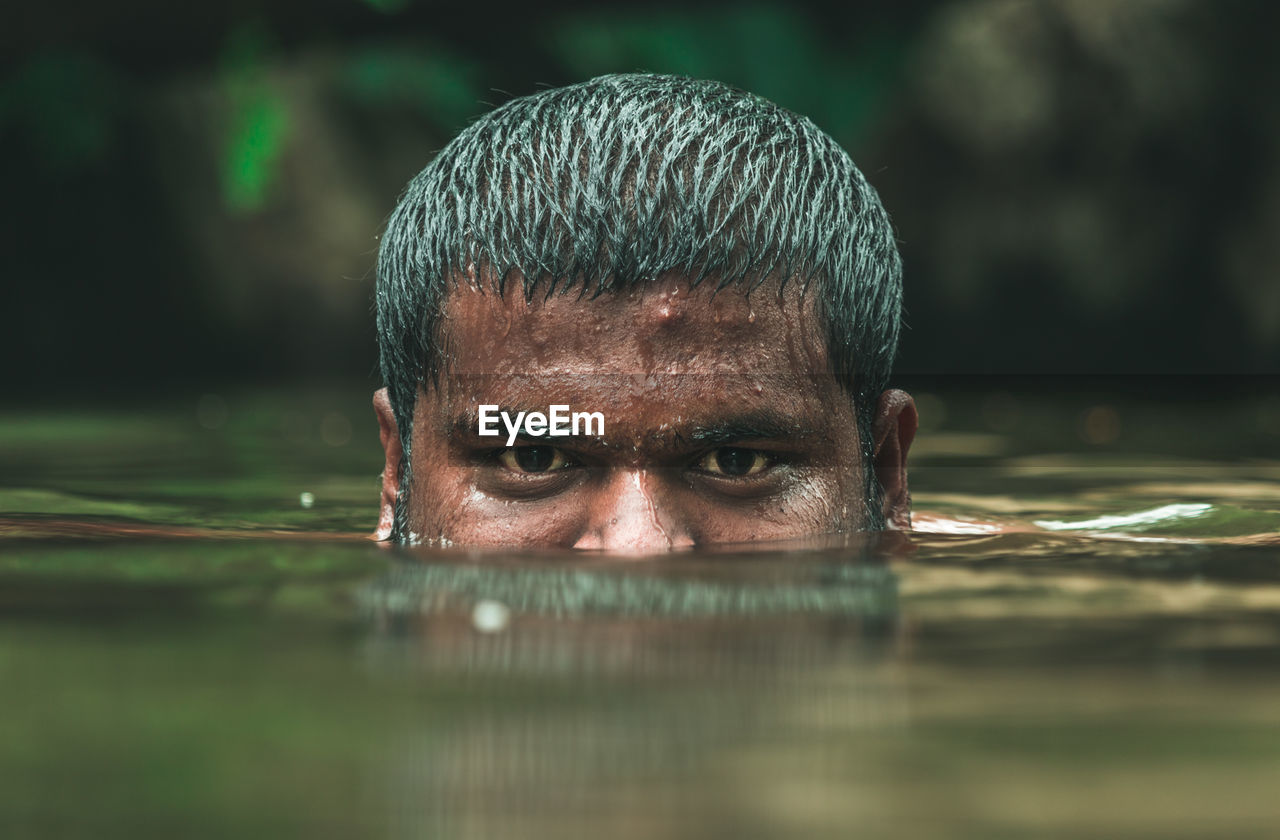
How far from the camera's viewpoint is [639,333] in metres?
2.45

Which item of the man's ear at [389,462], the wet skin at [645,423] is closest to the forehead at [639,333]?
the wet skin at [645,423]

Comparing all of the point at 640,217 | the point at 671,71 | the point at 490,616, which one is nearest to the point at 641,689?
the point at 490,616

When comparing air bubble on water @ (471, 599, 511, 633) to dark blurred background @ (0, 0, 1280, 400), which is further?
dark blurred background @ (0, 0, 1280, 400)

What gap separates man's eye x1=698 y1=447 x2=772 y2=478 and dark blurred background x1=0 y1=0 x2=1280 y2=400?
25.2ft

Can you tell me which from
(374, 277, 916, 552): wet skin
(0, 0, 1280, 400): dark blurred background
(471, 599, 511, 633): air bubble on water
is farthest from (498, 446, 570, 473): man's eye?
(0, 0, 1280, 400): dark blurred background

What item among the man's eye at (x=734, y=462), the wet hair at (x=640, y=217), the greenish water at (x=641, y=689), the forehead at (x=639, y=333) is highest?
the wet hair at (x=640, y=217)

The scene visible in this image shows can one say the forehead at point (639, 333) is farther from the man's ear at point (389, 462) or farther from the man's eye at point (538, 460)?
the man's ear at point (389, 462)

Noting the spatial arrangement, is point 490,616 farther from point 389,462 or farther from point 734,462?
point 389,462

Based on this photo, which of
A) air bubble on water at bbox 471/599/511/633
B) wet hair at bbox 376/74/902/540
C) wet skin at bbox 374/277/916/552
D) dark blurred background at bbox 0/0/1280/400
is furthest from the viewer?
dark blurred background at bbox 0/0/1280/400

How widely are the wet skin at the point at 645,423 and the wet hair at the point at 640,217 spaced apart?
60mm

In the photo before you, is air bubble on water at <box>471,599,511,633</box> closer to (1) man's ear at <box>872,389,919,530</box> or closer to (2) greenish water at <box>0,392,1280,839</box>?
(2) greenish water at <box>0,392,1280,839</box>

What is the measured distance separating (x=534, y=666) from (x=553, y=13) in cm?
898

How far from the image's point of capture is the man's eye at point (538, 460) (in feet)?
8.14

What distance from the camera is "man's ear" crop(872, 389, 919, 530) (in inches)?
116
